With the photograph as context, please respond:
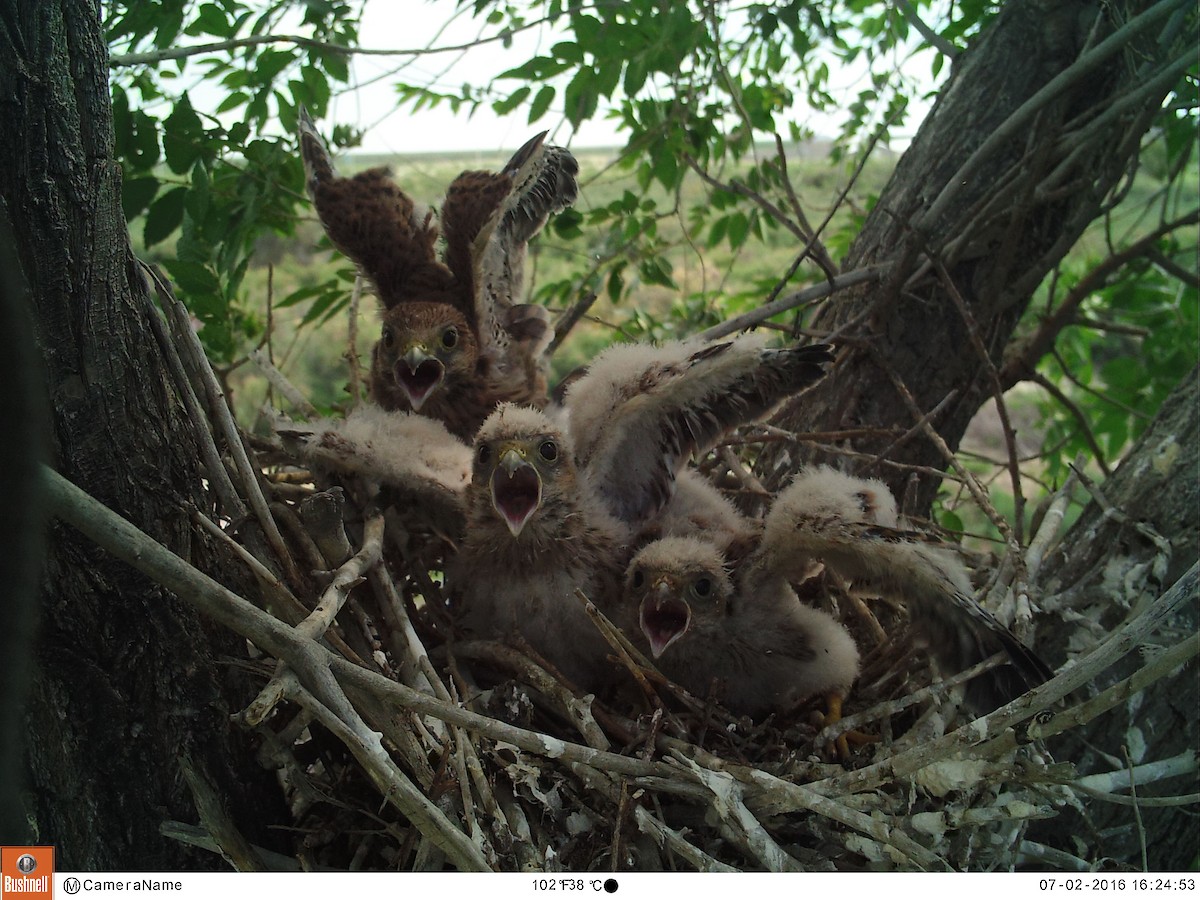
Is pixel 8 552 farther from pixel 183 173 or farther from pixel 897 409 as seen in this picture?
pixel 897 409

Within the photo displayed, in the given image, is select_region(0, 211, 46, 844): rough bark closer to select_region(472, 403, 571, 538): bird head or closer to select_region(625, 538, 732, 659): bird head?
select_region(472, 403, 571, 538): bird head

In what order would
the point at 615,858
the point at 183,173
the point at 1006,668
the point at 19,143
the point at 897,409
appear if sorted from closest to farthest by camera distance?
the point at 19,143, the point at 615,858, the point at 1006,668, the point at 183,173, the point at 897,409

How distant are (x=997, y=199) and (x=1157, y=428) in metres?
0.73

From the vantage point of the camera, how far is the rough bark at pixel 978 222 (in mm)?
2547

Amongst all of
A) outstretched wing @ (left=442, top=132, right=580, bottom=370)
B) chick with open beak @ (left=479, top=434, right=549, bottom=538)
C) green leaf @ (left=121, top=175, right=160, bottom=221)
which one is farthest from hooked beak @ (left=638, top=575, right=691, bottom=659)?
green leaf @ (left=121, top=175, right=160, bottom=221)

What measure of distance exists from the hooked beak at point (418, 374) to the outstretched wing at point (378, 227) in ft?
0.90

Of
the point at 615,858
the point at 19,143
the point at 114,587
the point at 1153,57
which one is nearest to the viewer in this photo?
the point at 19,143

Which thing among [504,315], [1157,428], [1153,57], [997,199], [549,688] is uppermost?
[1153,57]

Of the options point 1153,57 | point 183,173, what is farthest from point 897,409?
point 183,173

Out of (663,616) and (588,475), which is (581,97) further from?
(663,616)

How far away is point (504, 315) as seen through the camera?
2.51 m

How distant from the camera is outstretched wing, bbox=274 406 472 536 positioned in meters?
1.95

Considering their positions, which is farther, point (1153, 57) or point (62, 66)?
point (1153, 57)

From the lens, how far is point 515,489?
1.93m
